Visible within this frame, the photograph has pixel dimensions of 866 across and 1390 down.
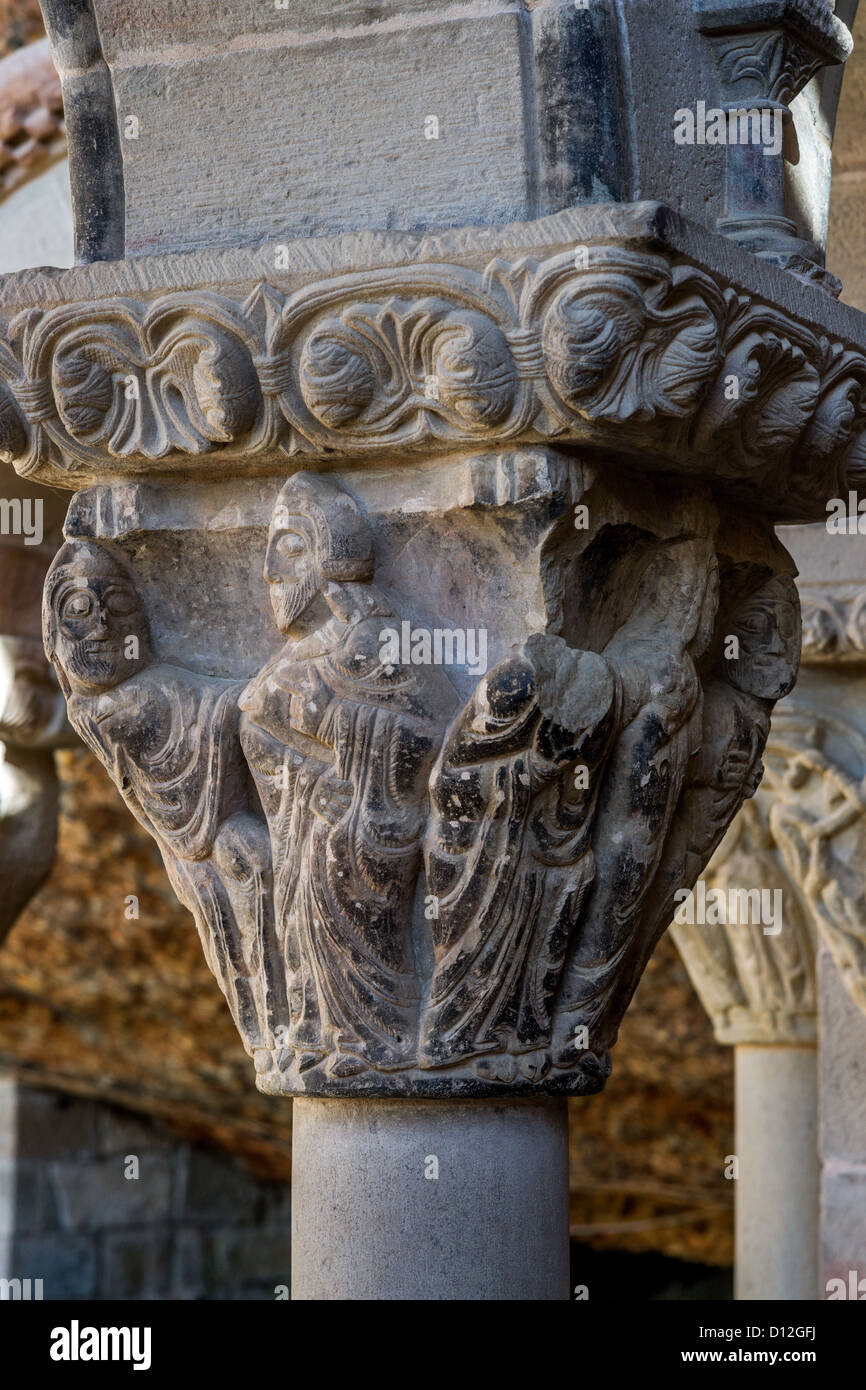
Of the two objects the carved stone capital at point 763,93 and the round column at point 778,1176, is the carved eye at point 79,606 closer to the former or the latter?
the carved stone capital at point 763,93

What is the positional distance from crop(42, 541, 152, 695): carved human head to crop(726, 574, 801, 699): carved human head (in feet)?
1.89

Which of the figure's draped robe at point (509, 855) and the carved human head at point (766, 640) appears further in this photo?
the carved human head at point (766, 640)

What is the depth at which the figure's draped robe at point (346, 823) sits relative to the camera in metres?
1.62

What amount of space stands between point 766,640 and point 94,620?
0.65 m

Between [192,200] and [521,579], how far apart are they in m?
0.47

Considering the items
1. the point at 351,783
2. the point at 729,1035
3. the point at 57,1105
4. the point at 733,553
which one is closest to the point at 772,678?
the point at 733,553

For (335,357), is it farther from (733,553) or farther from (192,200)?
(733,553)

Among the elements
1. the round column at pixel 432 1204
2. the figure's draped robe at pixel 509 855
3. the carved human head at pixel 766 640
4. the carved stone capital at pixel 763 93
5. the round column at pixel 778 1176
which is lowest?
the round column at pixel 778 1176

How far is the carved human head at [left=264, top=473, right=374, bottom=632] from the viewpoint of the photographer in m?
1.65

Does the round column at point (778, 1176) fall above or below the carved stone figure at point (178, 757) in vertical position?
below

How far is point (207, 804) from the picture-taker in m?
1.72

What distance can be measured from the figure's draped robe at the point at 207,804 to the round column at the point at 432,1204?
0.13 m

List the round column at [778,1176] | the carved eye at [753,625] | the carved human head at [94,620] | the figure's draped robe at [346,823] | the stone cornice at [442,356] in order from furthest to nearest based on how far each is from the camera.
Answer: the round column at [778,1176] < the carved eye at [753,625] < the carved human head at [94,620] < the figure's draped robe at [346,823] < the stone cornice at [442,356]

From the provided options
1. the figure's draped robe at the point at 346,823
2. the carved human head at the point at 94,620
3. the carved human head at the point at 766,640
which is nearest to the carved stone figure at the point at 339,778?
the figure's draped robe at the point at 346,823
